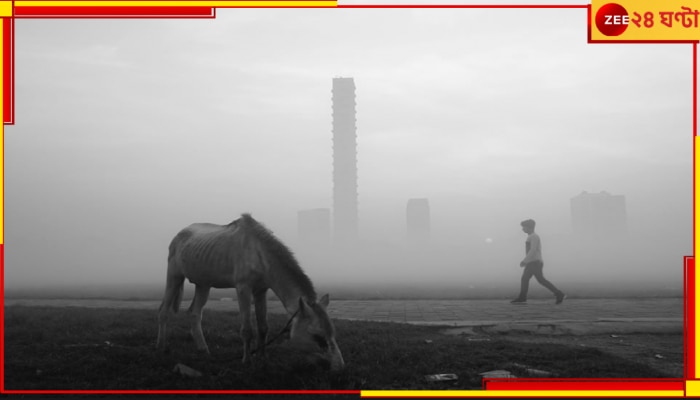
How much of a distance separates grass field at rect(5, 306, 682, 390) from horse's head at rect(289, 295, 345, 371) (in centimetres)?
16

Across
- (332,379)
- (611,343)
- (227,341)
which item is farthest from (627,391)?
(227,341)

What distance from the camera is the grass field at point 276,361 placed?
5.54 metres

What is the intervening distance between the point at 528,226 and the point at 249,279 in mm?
9805

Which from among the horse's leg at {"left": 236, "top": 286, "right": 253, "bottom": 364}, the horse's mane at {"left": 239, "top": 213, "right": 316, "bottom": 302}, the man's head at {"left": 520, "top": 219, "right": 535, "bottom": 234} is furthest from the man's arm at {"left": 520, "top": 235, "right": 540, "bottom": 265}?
the horse's leg at {"left": 236, "top": 286, "right": 253, "bottom": 364}

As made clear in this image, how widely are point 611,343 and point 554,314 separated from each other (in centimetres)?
293

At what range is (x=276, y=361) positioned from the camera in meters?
6.28

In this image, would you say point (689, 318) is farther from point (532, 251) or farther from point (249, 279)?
point (532, 251)

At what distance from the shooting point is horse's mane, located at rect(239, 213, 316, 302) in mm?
6355

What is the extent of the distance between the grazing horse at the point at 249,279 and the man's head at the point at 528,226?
913 cm

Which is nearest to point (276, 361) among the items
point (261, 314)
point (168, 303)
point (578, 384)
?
point (261, 314)

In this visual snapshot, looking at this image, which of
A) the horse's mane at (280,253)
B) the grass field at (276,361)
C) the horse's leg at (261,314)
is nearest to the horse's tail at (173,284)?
the grass field at (276,361)

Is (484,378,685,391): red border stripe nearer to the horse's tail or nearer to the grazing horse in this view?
the grazing horse

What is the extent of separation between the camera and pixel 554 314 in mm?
11445

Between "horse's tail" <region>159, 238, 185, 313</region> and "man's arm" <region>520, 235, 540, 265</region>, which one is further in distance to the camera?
"man's arm" <region>520, 235, 540, 265</region>
